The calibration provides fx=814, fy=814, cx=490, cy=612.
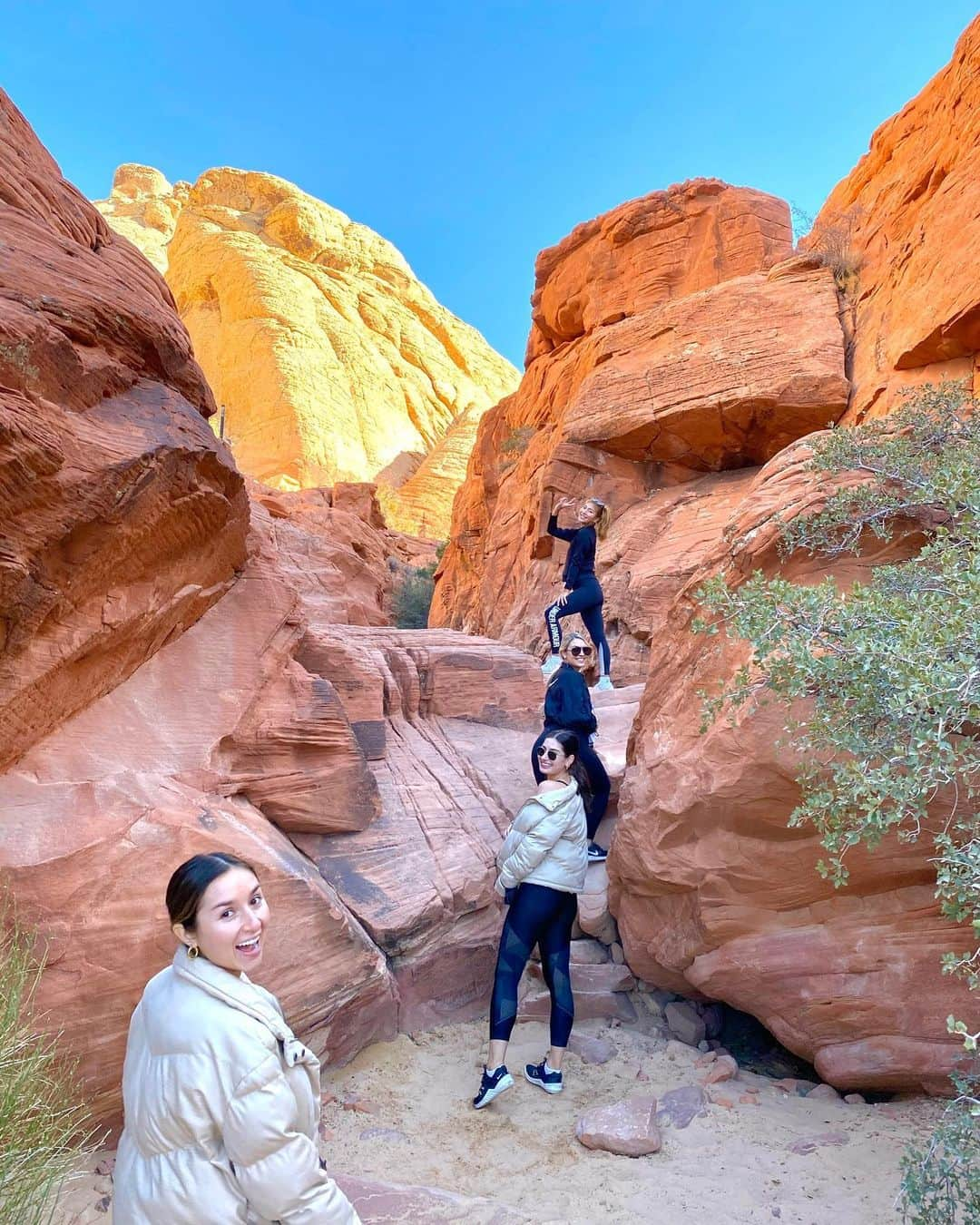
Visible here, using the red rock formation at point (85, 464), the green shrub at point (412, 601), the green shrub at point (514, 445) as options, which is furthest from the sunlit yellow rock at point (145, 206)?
the red rock formation at point (85, 464)

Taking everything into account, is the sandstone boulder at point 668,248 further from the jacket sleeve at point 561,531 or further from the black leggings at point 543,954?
the black leggings at point 543,954

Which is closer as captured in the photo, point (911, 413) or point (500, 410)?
point (911, 413)

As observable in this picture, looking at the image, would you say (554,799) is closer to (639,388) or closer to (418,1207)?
(418,1207)

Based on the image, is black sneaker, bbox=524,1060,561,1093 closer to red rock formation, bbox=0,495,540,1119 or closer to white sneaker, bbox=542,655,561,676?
red rock formation, bbox=0,495,540,1119

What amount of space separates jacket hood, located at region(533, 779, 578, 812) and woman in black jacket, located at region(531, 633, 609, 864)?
0.97m

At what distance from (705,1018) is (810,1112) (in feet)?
3.58

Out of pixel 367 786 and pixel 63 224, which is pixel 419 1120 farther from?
pixel 63 224

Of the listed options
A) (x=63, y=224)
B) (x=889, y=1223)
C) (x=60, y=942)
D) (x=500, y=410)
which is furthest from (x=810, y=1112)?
(x=500, y=410)

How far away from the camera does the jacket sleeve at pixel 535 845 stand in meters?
4.68

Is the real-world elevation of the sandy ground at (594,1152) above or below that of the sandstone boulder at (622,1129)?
below

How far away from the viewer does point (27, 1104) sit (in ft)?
10.4

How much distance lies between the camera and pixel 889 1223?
3422 millimetres

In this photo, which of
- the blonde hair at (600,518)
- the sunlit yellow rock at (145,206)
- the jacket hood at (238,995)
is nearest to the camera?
the jacket hood at (238,995)

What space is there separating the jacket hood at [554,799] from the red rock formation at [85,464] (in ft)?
8.86
